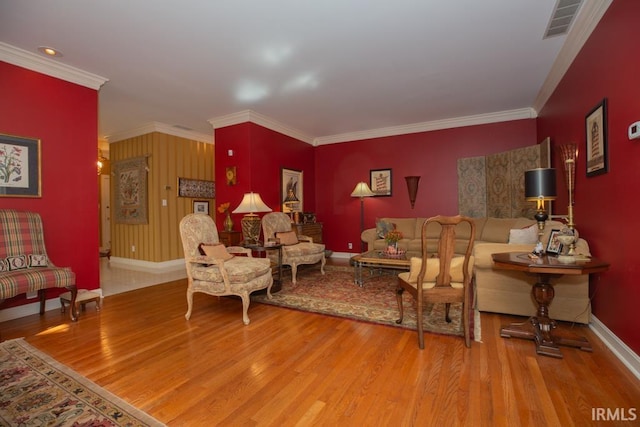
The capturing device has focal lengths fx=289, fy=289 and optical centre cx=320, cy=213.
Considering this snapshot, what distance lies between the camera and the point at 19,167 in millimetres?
3068

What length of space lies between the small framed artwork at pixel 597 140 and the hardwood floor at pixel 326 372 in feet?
4.80

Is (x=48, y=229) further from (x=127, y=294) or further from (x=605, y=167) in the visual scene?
(x=605, y=167)

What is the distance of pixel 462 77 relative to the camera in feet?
12.4

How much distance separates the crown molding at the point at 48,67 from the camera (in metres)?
2.98

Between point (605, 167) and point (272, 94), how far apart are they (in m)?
3.85

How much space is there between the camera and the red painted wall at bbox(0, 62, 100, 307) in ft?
10.0

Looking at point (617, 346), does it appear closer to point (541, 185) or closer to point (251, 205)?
point (541, 185)

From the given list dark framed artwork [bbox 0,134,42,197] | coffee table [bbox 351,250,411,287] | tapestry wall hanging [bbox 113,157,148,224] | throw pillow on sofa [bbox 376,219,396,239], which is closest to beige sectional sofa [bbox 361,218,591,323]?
coffee table [bbox 351,250,411,287]

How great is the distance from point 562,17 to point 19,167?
18.2 ft

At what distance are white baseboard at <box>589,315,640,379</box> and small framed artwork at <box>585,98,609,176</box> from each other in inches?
51.5

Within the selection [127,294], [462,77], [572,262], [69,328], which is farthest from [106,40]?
[572,262]

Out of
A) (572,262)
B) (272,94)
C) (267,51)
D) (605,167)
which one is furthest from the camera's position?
(272,94)

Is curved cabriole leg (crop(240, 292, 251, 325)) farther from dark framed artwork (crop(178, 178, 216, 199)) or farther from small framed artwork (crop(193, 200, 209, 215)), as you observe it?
dark framed artwork (crop(178, 178, 216, 199))

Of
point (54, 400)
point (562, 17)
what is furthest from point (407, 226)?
point (54, 400)
